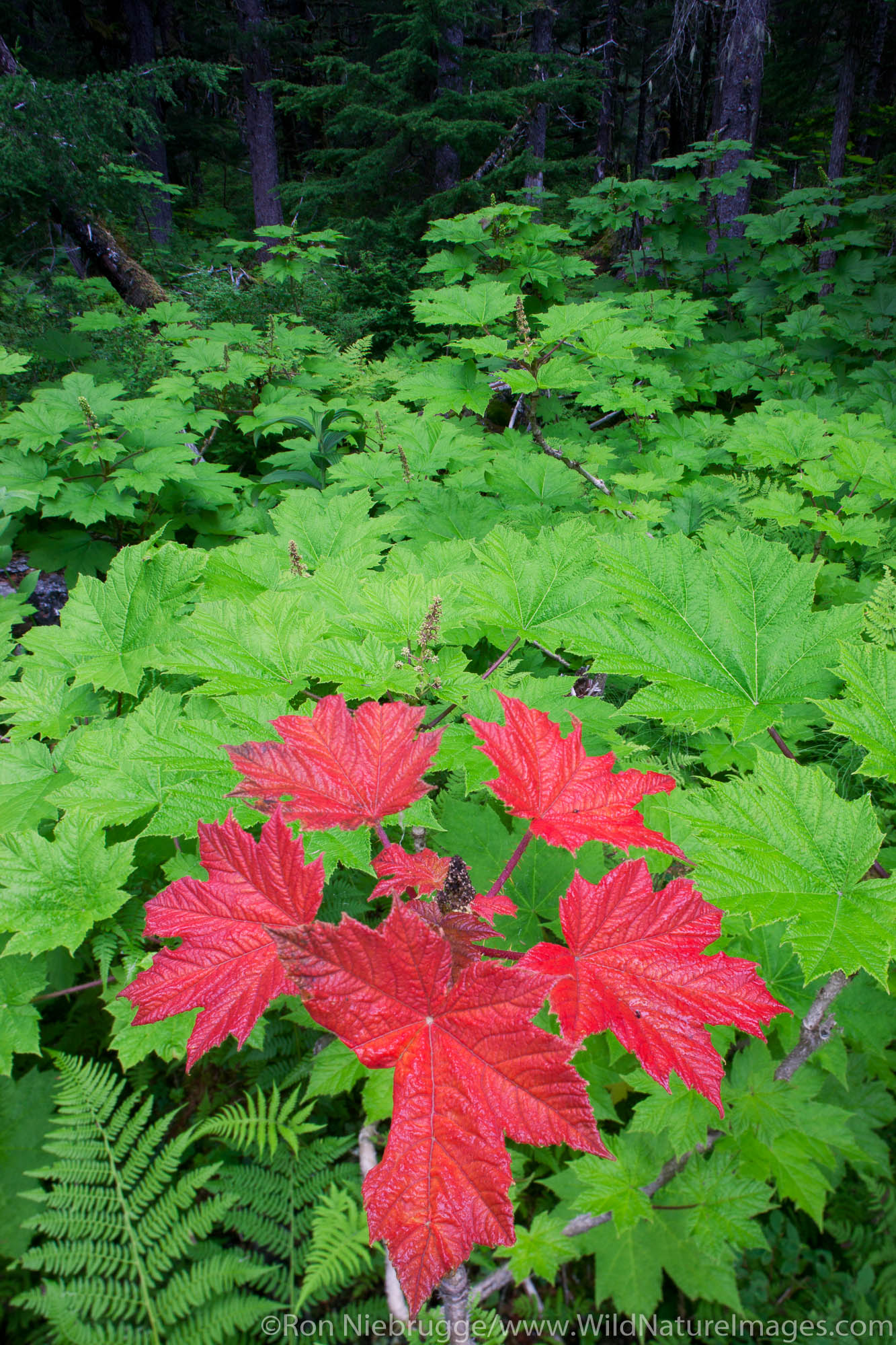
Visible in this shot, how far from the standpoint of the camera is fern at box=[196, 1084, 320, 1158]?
1703mm

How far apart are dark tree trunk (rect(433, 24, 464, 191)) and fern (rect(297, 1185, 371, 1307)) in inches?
412

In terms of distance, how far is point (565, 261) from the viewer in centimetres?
514

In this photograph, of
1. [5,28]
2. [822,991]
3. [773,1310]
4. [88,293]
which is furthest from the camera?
[5,28]

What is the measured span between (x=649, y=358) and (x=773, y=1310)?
6.13 m

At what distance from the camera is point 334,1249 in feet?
5.23

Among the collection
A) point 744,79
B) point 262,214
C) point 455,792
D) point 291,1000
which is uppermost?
point 744,79

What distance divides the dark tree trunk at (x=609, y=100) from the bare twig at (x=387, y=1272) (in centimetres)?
1801

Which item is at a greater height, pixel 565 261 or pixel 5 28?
pixel 5 28

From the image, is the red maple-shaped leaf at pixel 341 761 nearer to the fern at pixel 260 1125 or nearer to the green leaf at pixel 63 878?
the green leaf at pixel 63 878

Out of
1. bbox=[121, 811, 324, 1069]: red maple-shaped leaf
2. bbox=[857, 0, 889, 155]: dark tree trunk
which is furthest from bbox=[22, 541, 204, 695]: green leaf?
bbox=[857, 0, 889, 155]: dark tree trunk

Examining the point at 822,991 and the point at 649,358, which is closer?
the point at 822,991

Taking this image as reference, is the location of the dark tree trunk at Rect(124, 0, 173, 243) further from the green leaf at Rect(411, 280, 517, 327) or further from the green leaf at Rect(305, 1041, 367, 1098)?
the green leaf at Rect(305, 1041, 367, 1098)

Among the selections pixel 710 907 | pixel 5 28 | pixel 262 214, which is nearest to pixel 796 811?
pixel 710 907

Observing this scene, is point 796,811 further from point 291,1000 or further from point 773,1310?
point 773,1310
